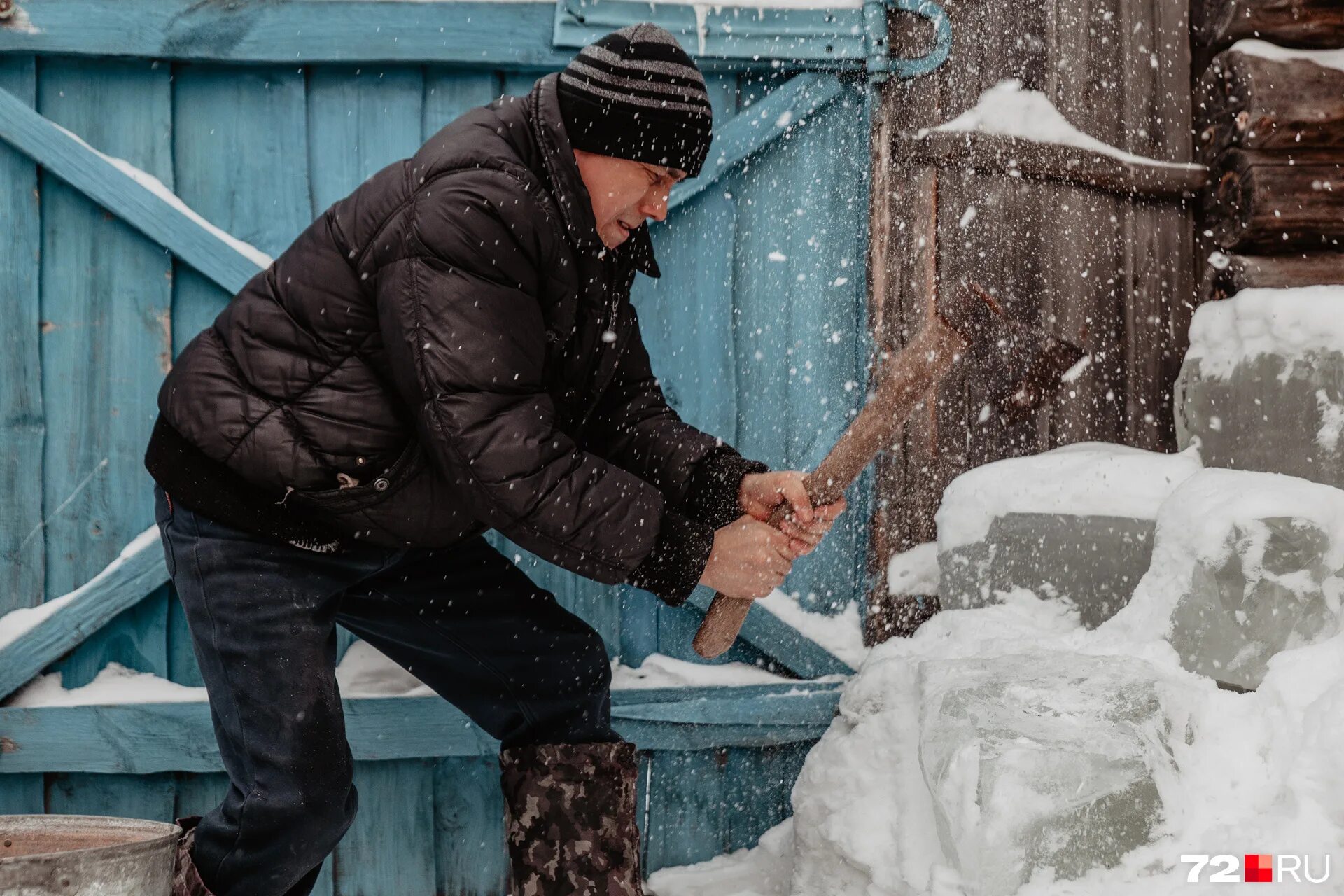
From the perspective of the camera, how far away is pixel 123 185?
276 cm

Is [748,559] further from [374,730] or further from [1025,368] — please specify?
[1025,368]

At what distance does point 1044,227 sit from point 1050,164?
170 mm

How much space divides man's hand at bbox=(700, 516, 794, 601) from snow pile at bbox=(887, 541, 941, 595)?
37.6 inches

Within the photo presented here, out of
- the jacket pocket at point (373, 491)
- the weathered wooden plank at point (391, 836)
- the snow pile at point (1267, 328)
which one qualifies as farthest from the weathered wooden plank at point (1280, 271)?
the weathered wooden plank at point (391, 836)

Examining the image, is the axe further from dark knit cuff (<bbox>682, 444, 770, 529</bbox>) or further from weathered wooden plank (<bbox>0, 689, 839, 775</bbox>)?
weathered wooden plank (<bbox>0, 689, 839, 775</bbox>)

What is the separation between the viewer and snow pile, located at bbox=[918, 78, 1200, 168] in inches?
123

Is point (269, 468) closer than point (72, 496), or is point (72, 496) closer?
point (269, 468)

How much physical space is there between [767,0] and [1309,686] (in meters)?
2.02

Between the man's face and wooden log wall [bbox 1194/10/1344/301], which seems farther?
wooden log wall [bbox 1194/10/1344/301]

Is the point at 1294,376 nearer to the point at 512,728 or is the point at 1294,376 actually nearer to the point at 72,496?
the point at 512,728

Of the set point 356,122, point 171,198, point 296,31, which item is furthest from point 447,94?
point 171,198

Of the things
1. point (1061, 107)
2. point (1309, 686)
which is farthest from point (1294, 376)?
point (1061, 107)

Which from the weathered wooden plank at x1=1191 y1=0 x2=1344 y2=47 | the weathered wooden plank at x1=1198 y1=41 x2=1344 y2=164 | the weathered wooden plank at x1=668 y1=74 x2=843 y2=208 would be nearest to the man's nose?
the weathered wooden plank at x1=668 y1=74 x2=843 y2=208

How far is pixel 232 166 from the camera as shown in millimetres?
2855
